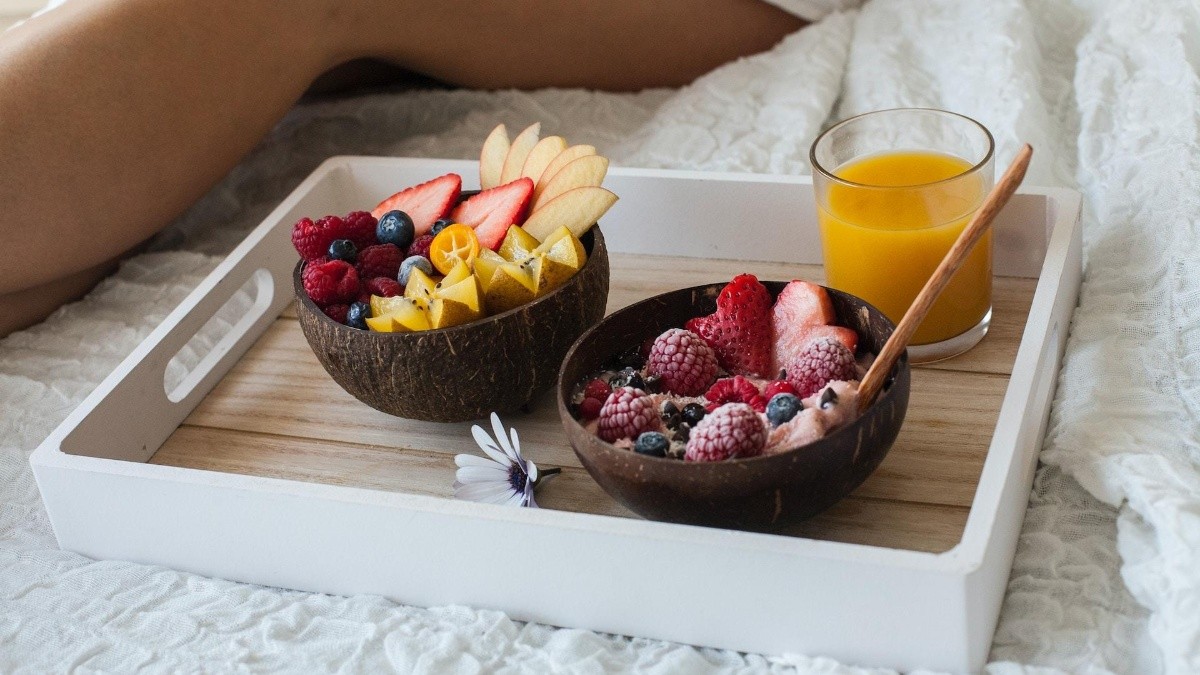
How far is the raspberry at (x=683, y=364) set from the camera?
0.98 m

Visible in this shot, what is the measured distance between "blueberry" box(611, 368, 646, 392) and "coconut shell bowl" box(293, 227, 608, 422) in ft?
0.33

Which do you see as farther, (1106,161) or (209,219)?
(209,219)

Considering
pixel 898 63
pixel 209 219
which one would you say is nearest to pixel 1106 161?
pixel 898 63

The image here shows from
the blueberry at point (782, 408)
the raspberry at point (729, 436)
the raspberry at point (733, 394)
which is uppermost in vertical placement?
the raspberry at point (729, 436)

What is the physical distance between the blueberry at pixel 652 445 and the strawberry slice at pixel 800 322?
0.16m

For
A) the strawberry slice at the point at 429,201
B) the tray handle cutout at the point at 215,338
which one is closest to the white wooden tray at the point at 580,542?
the tray handle cutout at the point at 215,338

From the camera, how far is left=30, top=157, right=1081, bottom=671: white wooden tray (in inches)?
33.5

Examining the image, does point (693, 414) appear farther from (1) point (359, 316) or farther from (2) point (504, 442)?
(1) point (359, 316)

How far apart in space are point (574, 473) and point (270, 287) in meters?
0.49

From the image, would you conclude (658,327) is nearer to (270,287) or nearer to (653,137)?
(270,287)

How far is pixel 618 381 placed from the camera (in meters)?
0.99

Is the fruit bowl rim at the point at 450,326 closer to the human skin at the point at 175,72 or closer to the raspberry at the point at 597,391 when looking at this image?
the raspberry at the point at 597,391

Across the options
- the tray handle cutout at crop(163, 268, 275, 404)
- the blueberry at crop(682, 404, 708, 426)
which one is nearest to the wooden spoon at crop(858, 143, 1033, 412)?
the blueberry at crop(682, 404, 708, 426)

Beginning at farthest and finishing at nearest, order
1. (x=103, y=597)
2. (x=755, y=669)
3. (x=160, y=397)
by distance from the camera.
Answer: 1. (x=160, y=397)
2. (x=103, y=597)
3. (x=755, y=669)
